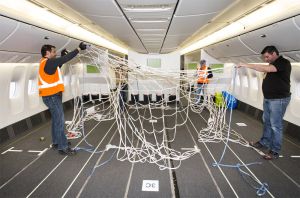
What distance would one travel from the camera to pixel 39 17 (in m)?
3.46

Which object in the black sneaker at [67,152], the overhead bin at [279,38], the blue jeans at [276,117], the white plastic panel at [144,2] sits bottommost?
the black sneaker at [67,152]

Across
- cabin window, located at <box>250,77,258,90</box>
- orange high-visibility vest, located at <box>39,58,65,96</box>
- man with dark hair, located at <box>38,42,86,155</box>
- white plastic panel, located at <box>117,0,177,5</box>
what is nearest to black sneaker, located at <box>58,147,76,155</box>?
man with dark hair, located at <box>38,42,86,155</box>

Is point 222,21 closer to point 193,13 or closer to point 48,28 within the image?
point 193,13

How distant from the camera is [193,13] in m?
3.06

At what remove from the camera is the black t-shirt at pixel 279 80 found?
13.5 ft

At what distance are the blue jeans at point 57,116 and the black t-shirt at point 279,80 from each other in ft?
13.4

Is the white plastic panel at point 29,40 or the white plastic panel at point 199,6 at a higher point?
the white plastic panel at point 199,6

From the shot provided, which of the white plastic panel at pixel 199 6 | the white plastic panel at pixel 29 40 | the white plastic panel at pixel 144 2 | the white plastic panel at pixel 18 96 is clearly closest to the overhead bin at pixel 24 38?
the white plastic panel at pixel 29 40

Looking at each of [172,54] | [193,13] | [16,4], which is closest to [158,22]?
[193,13]

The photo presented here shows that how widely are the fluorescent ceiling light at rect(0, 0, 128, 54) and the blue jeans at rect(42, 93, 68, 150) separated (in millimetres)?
1287

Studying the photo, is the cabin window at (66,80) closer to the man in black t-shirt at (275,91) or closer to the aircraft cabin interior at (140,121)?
the aircraft cabin interior at (140,121)

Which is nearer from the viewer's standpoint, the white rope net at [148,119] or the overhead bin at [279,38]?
the overhead bin at [279,38]

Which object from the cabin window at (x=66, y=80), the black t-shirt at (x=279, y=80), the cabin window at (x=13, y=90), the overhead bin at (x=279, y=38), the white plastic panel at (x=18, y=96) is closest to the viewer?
the overhead bin at (x=279, y=38)

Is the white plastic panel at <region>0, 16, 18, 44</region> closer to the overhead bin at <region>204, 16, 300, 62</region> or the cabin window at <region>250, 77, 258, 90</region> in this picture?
the overhead bin at <region>204, 16, 300, 62</region>
